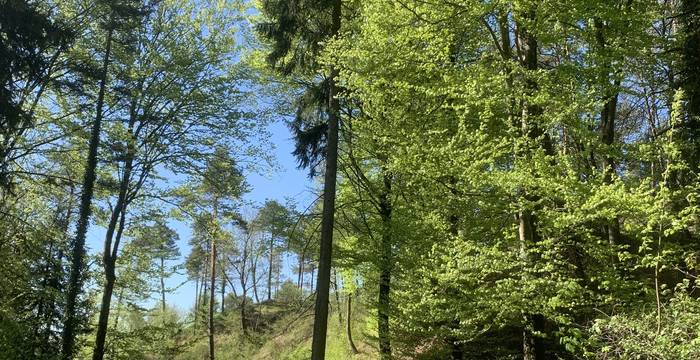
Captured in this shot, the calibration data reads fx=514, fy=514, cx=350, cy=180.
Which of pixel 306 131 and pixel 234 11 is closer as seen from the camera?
→ pixel 306 131

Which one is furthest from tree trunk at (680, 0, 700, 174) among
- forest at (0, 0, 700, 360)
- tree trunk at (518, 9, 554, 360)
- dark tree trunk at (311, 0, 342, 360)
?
dark tree trunk at (311, 0, 342, 360)

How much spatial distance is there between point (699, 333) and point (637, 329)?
3.38 feet

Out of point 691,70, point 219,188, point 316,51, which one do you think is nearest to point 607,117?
point 691,70

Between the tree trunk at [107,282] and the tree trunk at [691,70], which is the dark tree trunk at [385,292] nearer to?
the tree trunk at [691,70]

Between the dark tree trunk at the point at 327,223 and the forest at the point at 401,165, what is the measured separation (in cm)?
5

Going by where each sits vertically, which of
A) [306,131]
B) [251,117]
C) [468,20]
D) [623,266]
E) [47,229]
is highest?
[251,117]

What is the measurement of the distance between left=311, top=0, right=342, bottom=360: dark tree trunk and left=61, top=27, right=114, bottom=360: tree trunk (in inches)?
277

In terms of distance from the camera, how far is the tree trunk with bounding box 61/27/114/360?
44.6 feet

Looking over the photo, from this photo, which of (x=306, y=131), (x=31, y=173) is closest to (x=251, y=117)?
(x=306, y=131)

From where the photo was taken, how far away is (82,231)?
1442 cm

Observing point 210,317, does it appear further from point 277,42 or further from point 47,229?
point 277,42

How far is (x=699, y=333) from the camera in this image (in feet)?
17.5

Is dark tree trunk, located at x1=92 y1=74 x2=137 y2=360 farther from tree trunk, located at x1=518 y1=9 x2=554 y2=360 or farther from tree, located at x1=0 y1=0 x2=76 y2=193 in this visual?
tree trunk, located at x1=518 y1=9 x2=554 y2=360

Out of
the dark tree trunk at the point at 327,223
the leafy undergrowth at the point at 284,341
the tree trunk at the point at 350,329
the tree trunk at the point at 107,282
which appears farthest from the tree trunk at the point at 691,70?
the tree trunk at the point at 107,282
